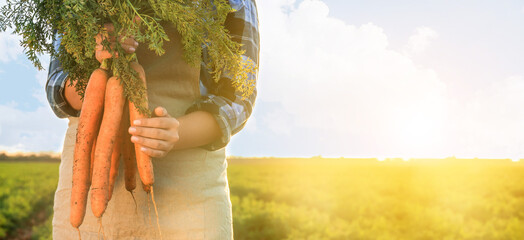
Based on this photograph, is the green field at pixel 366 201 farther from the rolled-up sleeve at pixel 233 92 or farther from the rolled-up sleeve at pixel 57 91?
the rolled-up sleeve at pixel 57 91

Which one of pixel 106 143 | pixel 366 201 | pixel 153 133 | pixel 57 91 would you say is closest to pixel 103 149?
pixel 106 143

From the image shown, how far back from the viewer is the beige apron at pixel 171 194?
5.36 ft

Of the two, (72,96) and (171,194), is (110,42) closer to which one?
(72,96)

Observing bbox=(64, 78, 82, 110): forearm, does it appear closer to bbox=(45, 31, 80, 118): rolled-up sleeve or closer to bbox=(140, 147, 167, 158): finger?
bbox=(45, 31, 80, 118): rolled-up sleeve

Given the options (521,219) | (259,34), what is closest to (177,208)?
(259,34)

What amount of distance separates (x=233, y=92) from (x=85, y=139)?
62 cm

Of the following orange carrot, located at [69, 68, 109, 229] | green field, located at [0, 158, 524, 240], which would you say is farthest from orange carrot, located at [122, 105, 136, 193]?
green field, located at [0, 158, 524, 240]

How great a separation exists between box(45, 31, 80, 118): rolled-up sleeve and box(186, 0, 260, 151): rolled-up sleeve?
1.87ft

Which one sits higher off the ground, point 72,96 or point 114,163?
point 72,96

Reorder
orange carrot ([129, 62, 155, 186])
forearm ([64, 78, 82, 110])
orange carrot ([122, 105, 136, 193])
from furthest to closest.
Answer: forearm ([64, 78, 82, 110])
orange carrot ([122, 105, 136, 193])
orange carrot ([129, 62, 155, 186])

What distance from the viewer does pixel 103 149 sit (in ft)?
5.13

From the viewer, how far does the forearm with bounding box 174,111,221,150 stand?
152 cm

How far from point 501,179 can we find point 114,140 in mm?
7722

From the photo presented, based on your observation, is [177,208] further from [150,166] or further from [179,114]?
[179,114]
